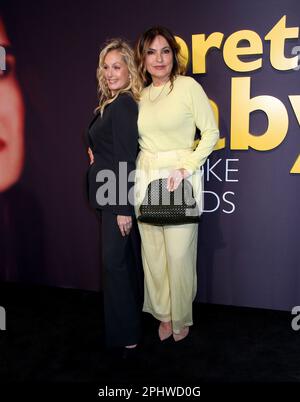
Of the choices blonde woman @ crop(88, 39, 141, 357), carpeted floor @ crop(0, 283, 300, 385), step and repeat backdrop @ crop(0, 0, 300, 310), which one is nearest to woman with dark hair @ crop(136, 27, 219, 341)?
blonde woman @ crop(88, 39, 141, 357)

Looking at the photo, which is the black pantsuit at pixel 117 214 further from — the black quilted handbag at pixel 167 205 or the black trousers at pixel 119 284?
the black quilted handbag at pixel 167 205

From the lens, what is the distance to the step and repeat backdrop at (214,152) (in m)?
2.46

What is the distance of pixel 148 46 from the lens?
2111 millimetres

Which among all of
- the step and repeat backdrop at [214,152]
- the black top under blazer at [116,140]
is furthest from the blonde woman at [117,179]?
the step and repeat backdrop at [214,152]

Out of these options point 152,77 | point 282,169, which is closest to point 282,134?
point 282,169

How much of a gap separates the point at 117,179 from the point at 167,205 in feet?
1.01

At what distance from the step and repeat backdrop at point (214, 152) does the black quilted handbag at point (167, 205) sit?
0.60m

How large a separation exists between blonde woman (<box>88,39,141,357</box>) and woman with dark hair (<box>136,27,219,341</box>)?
0.12 m

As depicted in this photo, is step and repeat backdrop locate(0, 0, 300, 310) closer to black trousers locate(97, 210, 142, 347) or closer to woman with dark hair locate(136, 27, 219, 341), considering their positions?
woman with dark hair locate(136, 27, 219, 341)

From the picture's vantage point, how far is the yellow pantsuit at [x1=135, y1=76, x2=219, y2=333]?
2098mm

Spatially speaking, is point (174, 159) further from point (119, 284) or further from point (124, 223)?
point (119, 284)
